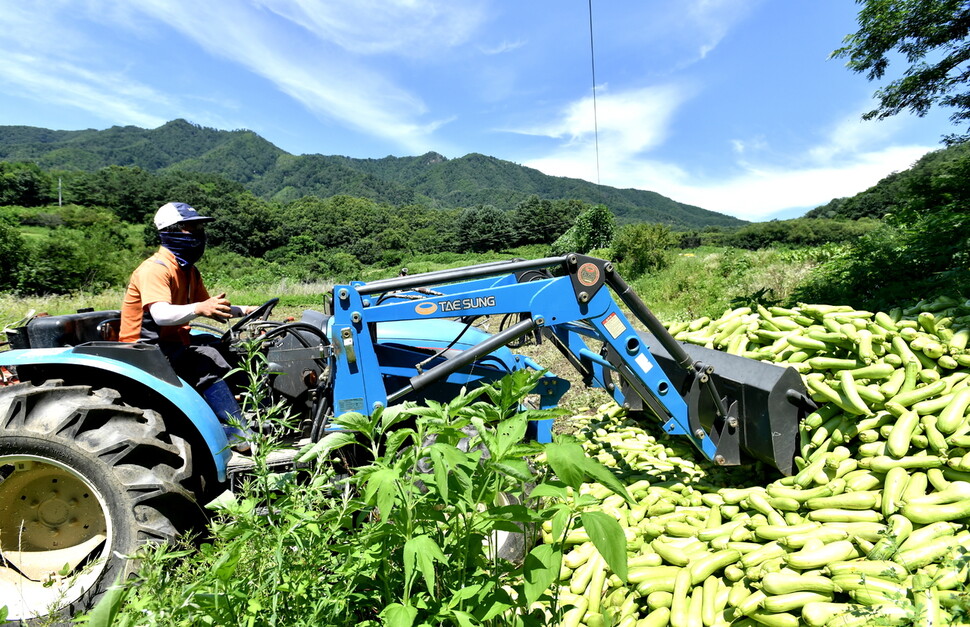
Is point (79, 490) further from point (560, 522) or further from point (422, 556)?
point (560, 522)

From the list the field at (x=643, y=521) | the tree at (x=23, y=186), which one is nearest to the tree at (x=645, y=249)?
the field at (x=643, y=521)

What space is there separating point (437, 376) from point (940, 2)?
35.8 ft

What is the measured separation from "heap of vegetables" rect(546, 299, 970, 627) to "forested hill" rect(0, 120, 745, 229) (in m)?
134

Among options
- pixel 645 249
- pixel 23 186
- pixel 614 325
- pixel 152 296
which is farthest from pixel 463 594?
pixel 23 186

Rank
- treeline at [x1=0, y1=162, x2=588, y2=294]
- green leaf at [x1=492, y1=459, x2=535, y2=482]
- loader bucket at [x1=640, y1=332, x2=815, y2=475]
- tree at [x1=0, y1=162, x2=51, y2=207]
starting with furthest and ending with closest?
tree at [x1=0, y1=162, x2=51, y2=207] → treeline at [x1=0, y1=162, x2=588, y2=294] → loader bucket at [x1=640, y1=332, x2=815, y2=475] → green leaf at [x1=492, y1=459, x2=535, y2=482]

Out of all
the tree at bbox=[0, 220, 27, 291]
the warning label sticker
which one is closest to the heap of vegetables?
the warning label sticker

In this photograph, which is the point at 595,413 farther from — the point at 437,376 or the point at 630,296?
the point at 437,376

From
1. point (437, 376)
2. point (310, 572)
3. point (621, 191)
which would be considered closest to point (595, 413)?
point (437, 376)

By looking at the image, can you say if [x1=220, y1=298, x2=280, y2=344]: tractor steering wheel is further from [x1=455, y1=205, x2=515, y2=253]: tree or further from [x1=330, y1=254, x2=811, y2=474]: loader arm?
[x1=455, y1=205, x2=515, y2=253]: tree

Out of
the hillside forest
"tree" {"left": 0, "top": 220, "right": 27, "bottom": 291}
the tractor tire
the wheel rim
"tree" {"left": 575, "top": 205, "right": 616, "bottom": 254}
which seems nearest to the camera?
the tractor tire

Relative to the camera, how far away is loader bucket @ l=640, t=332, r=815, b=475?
12.4 feet

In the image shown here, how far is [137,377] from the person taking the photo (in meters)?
3.12

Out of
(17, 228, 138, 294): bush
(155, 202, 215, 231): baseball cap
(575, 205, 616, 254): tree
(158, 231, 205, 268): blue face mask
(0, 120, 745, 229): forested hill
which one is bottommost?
(158, 231, 205, 268): blue face mask

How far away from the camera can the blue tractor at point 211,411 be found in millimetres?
2904
